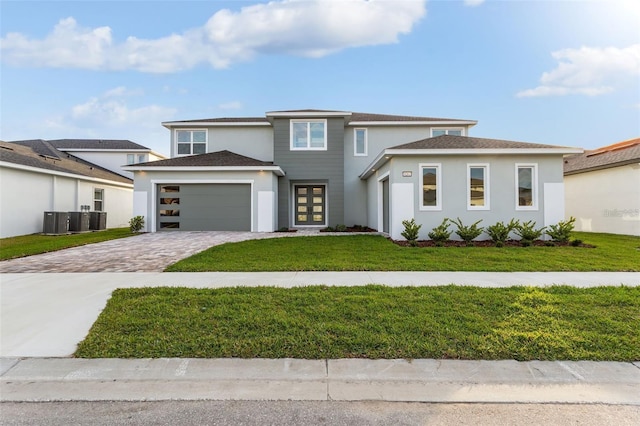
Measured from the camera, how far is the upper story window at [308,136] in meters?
17.0

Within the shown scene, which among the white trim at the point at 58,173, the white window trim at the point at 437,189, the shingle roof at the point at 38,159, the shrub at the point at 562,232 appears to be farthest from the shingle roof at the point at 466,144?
the shingle roof at the point at 38,159

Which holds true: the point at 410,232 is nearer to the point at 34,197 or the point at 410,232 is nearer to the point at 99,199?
the point at 34,197

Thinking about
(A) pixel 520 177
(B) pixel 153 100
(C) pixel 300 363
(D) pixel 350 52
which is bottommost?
(C) pixel 300 363

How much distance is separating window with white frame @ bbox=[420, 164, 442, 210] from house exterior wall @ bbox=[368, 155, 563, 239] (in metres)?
0.11

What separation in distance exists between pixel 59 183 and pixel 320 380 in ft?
62.0

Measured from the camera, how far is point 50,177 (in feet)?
51.8

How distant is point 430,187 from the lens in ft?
39.2

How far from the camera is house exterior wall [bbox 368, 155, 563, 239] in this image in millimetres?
11703

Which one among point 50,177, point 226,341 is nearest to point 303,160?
point 50,177

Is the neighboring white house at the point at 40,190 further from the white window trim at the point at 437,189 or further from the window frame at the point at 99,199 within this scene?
the white window trim at the point at 437,189

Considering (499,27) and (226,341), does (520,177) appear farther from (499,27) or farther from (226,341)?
(226,341)

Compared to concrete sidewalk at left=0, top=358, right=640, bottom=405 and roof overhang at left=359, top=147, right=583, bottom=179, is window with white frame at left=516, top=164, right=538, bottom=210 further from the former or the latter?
concrete sidewalk at left=0, top=358, right=640, bottom=405

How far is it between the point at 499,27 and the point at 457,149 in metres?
7.97

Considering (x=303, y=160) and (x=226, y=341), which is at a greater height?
(x=303, y=160)
